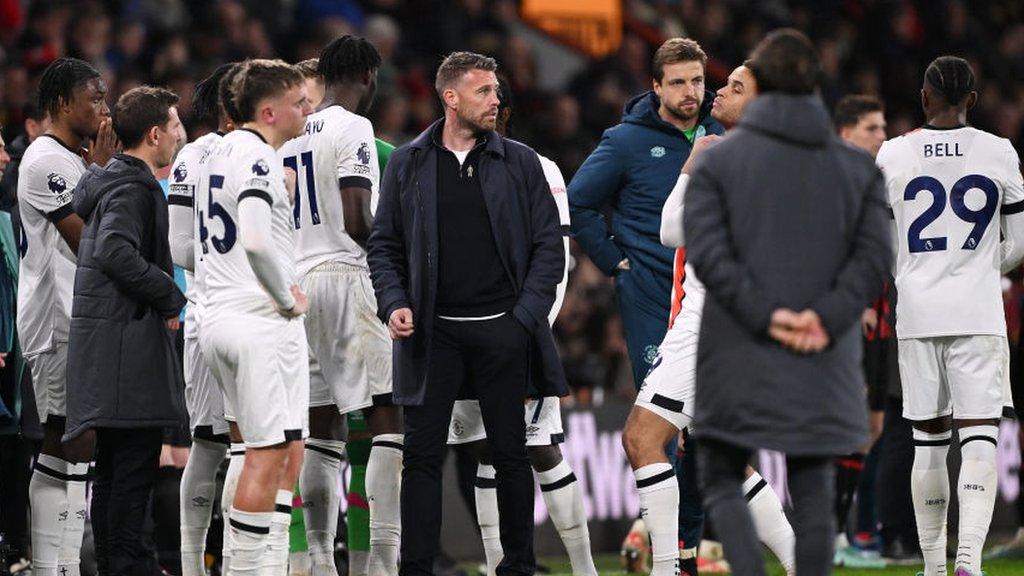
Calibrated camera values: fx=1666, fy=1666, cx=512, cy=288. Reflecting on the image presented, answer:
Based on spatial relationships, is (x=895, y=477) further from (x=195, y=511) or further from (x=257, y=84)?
(x=257, y=84)

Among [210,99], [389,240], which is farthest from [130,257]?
[210,99]

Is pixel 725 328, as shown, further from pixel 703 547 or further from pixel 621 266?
pixel 703 547

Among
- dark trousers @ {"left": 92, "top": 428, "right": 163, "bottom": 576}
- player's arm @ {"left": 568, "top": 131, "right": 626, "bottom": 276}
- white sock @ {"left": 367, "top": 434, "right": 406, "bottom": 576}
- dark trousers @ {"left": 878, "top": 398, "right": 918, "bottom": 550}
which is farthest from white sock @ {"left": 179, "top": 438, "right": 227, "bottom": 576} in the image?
dark trousers @ {"left": 878, "top": 398, "right": 918, "bottom": 550}

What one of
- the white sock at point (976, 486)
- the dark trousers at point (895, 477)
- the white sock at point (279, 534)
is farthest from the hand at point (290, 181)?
the dark trousers at point (895, 477)

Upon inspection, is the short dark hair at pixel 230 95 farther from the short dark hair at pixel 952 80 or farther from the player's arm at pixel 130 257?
the short dark hair at pixel 952 80

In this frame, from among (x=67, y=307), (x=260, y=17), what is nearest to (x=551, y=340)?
(x=67, y=307)

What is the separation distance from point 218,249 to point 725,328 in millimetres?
2194

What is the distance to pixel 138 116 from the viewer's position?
7.16 m

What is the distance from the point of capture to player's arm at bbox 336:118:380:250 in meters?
7.36

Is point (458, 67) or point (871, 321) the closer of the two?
point (458, 67)

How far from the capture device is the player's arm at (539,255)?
22.3ft

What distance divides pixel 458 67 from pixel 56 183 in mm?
2039

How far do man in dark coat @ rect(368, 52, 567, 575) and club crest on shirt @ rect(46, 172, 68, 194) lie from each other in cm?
166

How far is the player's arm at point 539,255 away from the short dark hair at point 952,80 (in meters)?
1.95
